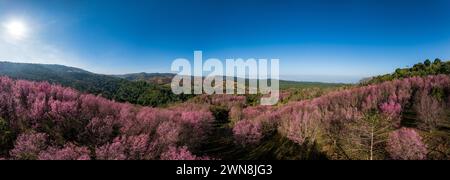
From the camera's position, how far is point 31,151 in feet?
74.8

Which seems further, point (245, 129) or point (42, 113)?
point (245, 129)

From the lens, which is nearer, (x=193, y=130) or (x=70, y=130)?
(x=70, y=130)

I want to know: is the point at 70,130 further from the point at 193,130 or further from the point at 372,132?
the point at 372,132

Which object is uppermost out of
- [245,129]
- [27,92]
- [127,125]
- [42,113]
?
[27,92]

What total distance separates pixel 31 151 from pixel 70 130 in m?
10.2

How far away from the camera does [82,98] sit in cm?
4191

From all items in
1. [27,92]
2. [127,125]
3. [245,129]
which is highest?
[27,92]
